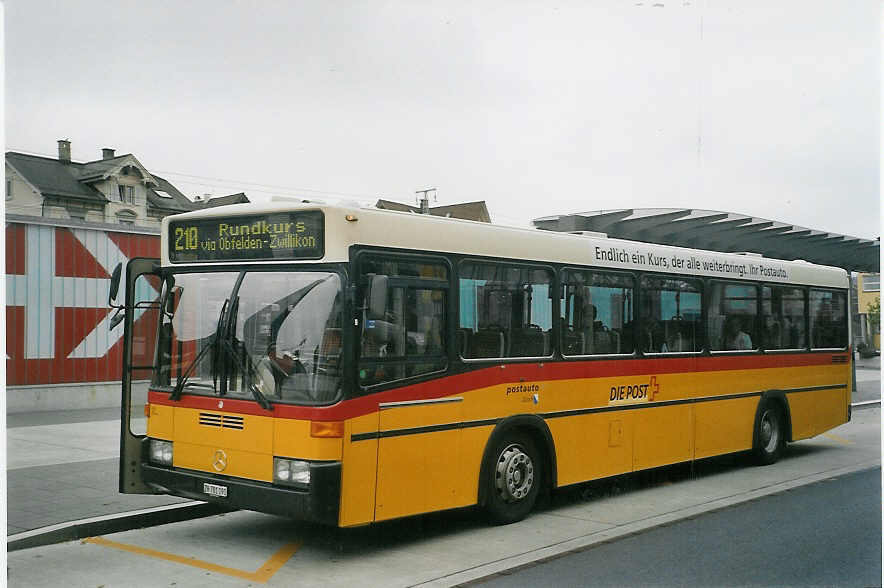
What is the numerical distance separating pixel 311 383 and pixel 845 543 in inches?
187

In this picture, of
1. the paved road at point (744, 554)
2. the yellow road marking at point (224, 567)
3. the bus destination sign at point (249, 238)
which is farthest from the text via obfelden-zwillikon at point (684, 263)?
the yellow road marking at point (224, 567)

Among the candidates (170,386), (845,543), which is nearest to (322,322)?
(170,386)

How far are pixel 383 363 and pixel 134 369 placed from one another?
2.32m

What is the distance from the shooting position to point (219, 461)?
24.5ft

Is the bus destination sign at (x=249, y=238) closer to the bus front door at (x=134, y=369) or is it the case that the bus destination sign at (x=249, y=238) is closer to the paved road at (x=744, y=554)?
the bus front door at (x=134, y=369)

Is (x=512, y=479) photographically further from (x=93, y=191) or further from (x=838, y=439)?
(x=93, y=191)

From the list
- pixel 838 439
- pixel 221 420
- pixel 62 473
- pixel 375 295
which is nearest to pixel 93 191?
pixel 62 473

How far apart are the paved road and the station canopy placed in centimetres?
516

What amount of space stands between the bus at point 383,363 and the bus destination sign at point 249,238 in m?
0.02

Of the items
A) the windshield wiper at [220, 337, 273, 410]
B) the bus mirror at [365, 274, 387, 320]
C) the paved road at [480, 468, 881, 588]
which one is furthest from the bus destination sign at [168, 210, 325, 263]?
the paved road at [480, 468, 881, 588]

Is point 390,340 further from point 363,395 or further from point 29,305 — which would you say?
point 29,305

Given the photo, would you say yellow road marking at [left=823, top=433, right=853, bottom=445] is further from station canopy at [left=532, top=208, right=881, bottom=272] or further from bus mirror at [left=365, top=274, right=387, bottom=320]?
bus mirror at [left=365, top=274, right=387, bottom=320]

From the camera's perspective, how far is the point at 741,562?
7.31 m

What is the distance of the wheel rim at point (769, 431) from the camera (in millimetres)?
12664
